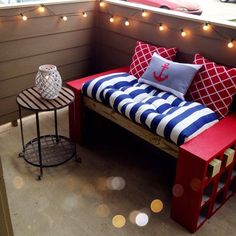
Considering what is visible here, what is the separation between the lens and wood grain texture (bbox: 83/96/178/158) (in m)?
2.04

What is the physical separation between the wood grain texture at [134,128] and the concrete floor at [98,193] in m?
0.36

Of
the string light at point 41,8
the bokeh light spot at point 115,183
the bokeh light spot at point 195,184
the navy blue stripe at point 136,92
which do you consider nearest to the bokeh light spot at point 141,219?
the bokeh light spot at point 115,183

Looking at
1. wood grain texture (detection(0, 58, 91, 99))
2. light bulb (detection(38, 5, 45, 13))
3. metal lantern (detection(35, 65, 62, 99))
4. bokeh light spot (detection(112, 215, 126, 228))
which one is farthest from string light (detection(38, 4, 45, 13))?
bokeh light spot (detection(112, 215, 126, 228))

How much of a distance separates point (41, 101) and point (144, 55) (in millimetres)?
892

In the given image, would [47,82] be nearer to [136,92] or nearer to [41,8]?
[136,92]

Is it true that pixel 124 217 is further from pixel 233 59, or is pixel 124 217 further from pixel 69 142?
pixel 233 59

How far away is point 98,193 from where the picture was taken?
2.24 metres

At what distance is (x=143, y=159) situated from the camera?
8.55 ft

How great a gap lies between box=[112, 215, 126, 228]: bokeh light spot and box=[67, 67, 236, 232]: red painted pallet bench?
31 cm

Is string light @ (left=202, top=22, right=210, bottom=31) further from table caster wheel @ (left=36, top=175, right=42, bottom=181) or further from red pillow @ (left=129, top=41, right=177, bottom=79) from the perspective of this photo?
table caster wheel @ (left=36, top=175, right=42, bottom=181)

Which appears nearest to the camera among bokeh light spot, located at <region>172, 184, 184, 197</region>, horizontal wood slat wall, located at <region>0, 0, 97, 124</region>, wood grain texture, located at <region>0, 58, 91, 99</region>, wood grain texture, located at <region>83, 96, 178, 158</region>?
bokeh light spot, located at <region>172, 184, 184, 197</region>

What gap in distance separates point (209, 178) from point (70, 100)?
1.07 metres

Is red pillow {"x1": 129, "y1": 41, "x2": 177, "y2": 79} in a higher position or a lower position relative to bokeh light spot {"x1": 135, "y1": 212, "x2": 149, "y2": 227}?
higher

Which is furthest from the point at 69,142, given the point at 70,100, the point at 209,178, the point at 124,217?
the point at 209,178
